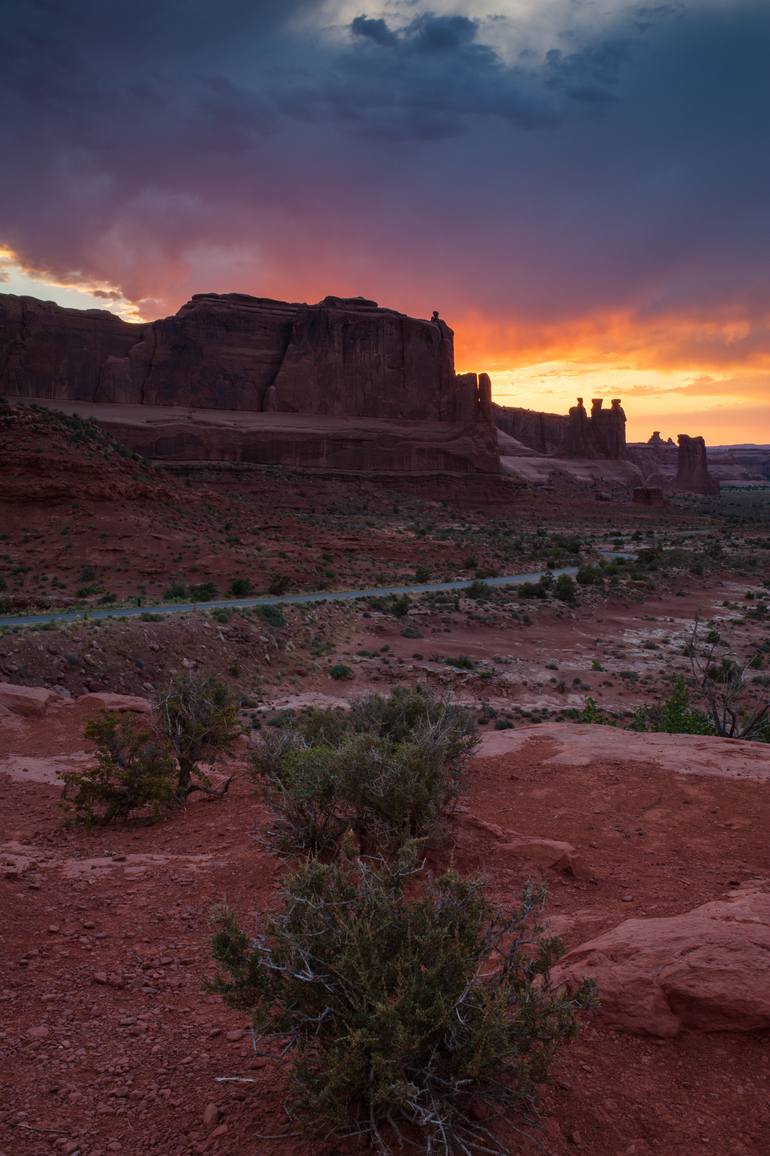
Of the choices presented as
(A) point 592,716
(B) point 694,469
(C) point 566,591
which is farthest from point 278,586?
(B) point 694,469

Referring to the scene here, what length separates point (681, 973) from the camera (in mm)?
3723

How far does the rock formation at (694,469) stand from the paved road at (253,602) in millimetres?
102788

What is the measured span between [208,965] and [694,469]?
14642 cm

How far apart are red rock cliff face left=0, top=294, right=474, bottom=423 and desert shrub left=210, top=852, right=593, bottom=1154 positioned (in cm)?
8039

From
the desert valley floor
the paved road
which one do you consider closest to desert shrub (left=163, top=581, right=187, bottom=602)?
the paved road

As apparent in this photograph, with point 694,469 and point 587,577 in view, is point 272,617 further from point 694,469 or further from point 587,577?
point 694,469

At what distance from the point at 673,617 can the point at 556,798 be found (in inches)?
1103

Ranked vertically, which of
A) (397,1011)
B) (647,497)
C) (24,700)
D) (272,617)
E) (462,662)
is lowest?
(462,662)

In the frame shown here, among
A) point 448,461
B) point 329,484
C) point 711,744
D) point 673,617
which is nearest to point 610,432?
point 448,461

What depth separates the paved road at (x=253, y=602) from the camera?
2189 centimetres

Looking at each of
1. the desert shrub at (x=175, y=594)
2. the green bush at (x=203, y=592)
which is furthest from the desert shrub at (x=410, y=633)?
the desert shrub at (x=175, y=594)

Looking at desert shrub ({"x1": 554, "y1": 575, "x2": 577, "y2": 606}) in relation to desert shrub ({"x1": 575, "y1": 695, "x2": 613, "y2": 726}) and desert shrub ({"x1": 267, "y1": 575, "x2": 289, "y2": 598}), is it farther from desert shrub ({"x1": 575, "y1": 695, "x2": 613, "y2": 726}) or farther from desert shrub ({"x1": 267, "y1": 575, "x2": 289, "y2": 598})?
desert shrub ({"x1": 575, "y1": 695, "x2": 613, "y2": 726})

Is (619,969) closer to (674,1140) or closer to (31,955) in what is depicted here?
(674,1140)

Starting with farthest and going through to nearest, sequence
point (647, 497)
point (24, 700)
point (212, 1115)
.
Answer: point (647, 497), point (24, 700), point (212, 1115)
